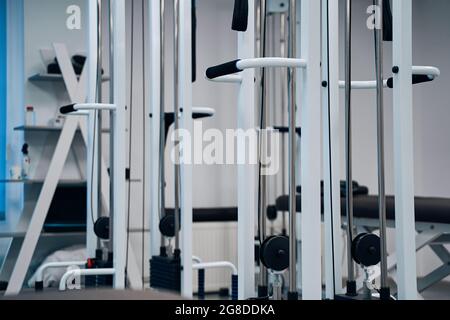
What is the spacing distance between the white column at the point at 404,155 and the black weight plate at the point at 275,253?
34cm

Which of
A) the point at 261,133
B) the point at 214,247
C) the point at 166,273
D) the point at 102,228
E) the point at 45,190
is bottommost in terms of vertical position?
the point at 214,247

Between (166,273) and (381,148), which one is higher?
(381,148)

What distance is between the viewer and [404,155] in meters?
1.86

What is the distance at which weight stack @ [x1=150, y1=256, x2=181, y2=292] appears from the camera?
8.59 ft

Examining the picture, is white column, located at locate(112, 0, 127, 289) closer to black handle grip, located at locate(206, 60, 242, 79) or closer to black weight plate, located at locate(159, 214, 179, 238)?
black weight plate, located at locate(159, 214, 179, 238)

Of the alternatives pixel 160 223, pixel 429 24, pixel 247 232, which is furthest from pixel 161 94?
pixel 429 24

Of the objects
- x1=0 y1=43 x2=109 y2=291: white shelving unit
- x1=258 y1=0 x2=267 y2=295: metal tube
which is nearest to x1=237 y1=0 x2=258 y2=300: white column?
x1=258 y1=0 x2=267 y2=295: metal tube

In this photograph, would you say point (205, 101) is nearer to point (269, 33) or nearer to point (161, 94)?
point (269, 33)

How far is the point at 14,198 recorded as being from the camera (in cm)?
471

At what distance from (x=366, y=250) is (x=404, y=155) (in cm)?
32

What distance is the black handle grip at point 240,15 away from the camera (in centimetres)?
190

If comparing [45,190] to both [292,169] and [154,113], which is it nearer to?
[154,113]

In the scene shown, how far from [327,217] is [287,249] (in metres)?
0.19

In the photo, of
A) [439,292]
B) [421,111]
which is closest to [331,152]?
[439,292]
